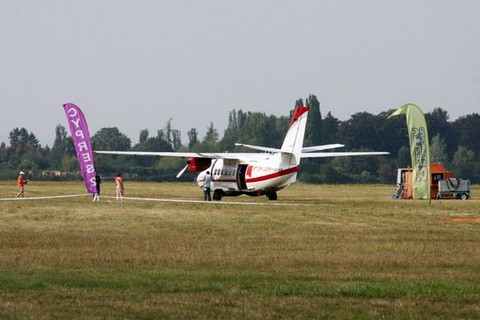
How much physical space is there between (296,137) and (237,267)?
121 ft

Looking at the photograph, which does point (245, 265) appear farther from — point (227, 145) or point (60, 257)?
point (227, 145)

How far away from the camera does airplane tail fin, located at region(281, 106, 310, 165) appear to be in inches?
2388

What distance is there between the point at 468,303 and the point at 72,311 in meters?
5.73

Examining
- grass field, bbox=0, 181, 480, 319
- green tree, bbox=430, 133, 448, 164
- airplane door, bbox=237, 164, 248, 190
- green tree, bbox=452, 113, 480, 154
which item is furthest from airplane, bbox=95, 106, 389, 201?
green tree, bbox=452, 113, 480, 154

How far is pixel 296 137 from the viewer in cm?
6075

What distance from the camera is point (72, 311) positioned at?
17.2 m

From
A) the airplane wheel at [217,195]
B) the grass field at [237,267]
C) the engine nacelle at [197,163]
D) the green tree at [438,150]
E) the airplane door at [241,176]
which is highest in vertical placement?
the green tree at [438,150]

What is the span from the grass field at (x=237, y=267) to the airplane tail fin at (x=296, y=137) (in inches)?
652

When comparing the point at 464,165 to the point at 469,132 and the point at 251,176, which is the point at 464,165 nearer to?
the point at 469,132

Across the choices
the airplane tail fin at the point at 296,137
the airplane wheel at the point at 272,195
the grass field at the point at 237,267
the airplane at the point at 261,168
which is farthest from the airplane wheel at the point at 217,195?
the grass field at the point at 237,267

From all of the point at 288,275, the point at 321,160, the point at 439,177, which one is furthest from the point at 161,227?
the point at 321,160

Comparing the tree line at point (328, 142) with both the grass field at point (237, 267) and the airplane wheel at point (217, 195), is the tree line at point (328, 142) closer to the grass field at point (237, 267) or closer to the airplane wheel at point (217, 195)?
the airplane wheel at point (217, 195)

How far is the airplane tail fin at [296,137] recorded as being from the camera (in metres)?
60.7

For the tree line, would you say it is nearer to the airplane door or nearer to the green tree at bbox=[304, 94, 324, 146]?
the green tree at bbox=[304, 94, 324, 146]
